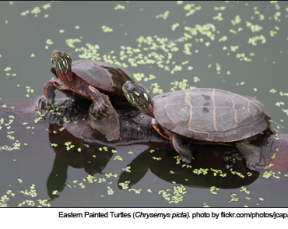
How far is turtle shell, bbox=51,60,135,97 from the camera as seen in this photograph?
3.94 metres

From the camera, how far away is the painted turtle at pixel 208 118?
3.52 meters

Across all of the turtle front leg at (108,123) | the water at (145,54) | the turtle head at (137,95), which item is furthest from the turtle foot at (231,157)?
the turtle front leg at (108,123)

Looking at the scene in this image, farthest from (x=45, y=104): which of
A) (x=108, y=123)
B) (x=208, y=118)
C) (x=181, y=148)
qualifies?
(x=208, y=118)

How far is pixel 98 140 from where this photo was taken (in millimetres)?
3910

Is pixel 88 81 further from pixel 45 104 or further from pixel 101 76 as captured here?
pixel 45 104

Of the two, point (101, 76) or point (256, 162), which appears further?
point (101, 76)

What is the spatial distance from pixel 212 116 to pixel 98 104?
4.89 ft

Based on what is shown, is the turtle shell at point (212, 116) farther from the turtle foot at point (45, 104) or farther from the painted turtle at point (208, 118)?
the turtle foot at point (45, 104)

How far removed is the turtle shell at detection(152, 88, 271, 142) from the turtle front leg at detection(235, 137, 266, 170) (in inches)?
6.8

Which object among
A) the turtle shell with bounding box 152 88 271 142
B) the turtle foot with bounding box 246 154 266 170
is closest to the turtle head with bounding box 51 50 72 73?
the turtle shell with bounding box 152 88 271 142

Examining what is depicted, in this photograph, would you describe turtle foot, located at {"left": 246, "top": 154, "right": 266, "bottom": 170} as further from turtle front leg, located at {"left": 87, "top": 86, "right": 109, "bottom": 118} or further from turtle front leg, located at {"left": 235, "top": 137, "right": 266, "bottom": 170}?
turtle front leg, located at {"left": 87, "top": 86, "right": 109, "bottom": 118}

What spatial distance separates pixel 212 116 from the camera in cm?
357

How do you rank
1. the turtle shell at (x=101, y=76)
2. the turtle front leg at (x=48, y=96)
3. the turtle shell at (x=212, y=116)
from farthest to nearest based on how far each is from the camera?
the turtle front leg at (x=48, y=96) → the turtle shell at (x=101, y=76) → the turtle shell at (x=212, y=116)
